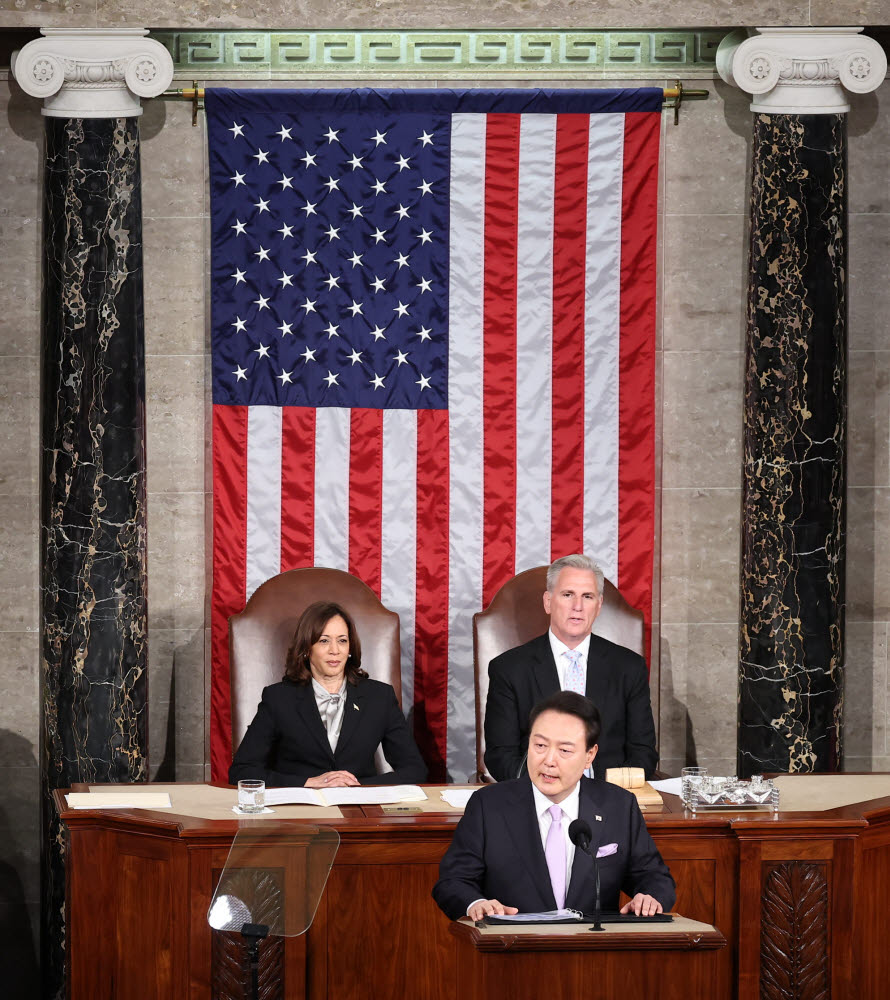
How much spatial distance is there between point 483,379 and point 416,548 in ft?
2.79

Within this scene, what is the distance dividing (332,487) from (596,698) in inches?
70.6

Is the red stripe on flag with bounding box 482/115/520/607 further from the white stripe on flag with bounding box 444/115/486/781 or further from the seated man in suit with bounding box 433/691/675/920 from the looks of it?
the seated man in suit with bounding box 433/691/675/920

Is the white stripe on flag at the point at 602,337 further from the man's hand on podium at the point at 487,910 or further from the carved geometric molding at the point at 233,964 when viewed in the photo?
the man's hand on podium at the point at 487,910

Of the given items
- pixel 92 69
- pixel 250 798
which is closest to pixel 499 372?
pixel 92 69

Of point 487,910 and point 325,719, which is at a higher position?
point 325,719

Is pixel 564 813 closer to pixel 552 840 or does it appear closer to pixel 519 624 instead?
pixel 552 840

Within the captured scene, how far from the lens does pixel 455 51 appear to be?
6672 millimetres

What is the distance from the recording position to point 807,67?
20.2ft

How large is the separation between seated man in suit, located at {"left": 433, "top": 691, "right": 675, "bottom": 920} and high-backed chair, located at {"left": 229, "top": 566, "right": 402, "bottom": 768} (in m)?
2.19

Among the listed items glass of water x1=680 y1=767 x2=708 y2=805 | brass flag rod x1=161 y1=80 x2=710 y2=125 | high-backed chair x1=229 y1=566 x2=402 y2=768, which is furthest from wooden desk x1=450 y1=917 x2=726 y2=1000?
brass flag rod x1=161 y1=80 x2=710 y2=125

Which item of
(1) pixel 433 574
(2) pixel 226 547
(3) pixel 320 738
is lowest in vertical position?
(3) pixel 320 738

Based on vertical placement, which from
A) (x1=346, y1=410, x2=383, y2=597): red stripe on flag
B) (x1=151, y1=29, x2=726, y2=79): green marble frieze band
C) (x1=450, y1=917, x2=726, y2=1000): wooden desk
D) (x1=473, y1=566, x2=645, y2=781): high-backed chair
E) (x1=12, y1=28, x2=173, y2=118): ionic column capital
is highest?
(x1=151, y1=29, x2=726, y2=79): green marble frieze band

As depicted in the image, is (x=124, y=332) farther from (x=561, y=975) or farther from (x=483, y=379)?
(x=561, y=975)

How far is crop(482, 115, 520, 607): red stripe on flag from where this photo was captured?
6.54m
